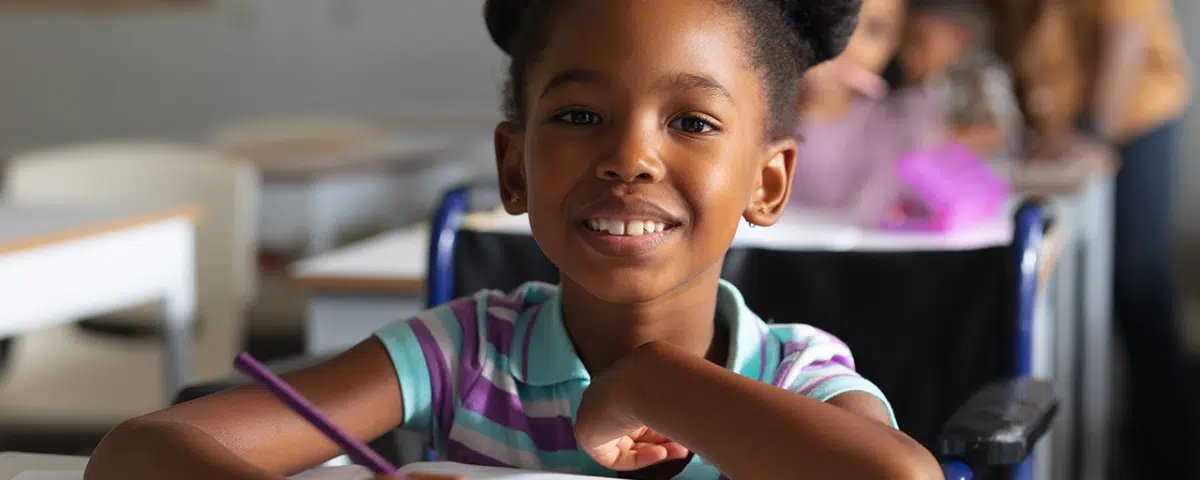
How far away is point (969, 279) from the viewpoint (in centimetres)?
134

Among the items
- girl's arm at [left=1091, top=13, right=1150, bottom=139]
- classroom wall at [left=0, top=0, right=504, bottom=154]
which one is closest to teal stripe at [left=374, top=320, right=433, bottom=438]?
girl's arm at [left=1091, top=13, right=1150, bottom=139]

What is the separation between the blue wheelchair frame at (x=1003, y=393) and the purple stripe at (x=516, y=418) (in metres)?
0.26

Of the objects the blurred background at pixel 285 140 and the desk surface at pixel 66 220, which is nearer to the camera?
the desk surface at pixel 66 220

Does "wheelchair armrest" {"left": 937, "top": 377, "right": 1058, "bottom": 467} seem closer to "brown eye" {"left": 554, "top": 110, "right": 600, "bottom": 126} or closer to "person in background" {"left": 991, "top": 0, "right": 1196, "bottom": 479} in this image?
"brown eye" {"left": 554, "top": 110, "right": 600, "bottom": 126}

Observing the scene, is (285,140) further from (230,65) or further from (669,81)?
(669,81)

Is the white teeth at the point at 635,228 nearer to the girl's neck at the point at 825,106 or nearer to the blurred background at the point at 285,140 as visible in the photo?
the blurred background at the point at 285,140

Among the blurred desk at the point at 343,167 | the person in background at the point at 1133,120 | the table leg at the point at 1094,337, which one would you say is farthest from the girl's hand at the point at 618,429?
the person in background at the point at 1133,120

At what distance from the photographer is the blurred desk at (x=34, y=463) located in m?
0.86

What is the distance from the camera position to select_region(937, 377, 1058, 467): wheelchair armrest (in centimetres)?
89

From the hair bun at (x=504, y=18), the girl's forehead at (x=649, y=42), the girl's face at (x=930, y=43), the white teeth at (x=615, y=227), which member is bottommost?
the white teeth at (x=615, y=227)

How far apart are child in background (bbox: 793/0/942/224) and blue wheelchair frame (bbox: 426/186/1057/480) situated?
3.52ft

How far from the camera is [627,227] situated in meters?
0.82

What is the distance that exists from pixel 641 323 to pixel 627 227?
11 centimetres

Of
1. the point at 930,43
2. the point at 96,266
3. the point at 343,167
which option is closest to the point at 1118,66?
the point at 930,43
